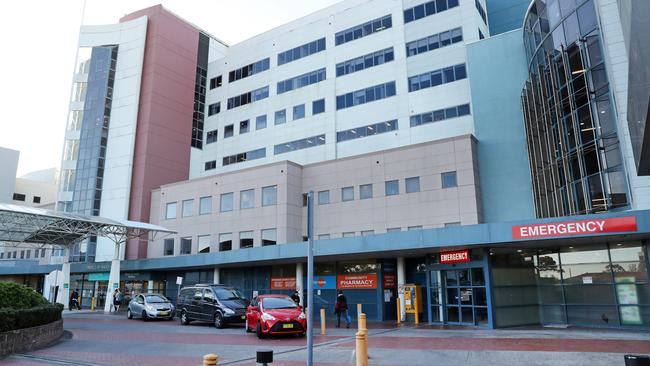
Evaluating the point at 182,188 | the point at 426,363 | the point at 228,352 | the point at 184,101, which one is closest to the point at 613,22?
the point at 426,363

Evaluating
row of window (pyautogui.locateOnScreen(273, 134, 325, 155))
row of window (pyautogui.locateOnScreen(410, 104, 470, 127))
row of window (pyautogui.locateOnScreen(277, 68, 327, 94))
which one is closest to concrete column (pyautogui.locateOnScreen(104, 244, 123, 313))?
row of window (pyautogui.locateOnScreen(273, 134, 325, 155))

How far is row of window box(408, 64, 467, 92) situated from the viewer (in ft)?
108

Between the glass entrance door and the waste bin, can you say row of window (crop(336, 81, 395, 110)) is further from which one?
the waste bin

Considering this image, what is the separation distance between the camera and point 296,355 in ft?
43.1

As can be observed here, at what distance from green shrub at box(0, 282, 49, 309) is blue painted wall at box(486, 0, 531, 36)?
3747 cm

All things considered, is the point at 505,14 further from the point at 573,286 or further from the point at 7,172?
the point at 7,172

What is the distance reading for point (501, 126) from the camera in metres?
29.5

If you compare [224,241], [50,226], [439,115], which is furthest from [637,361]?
[50,226]

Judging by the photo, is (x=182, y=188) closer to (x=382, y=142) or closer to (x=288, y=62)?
(x=288, y=62)

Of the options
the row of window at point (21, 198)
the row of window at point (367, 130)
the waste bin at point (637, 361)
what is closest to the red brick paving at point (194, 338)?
the waste bin at point (637, 361)

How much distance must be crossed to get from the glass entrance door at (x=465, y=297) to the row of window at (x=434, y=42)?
18599 millimetres

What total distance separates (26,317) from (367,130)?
2594 cm

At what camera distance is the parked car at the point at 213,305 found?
21875 millimetres

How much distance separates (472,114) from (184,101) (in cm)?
3093
